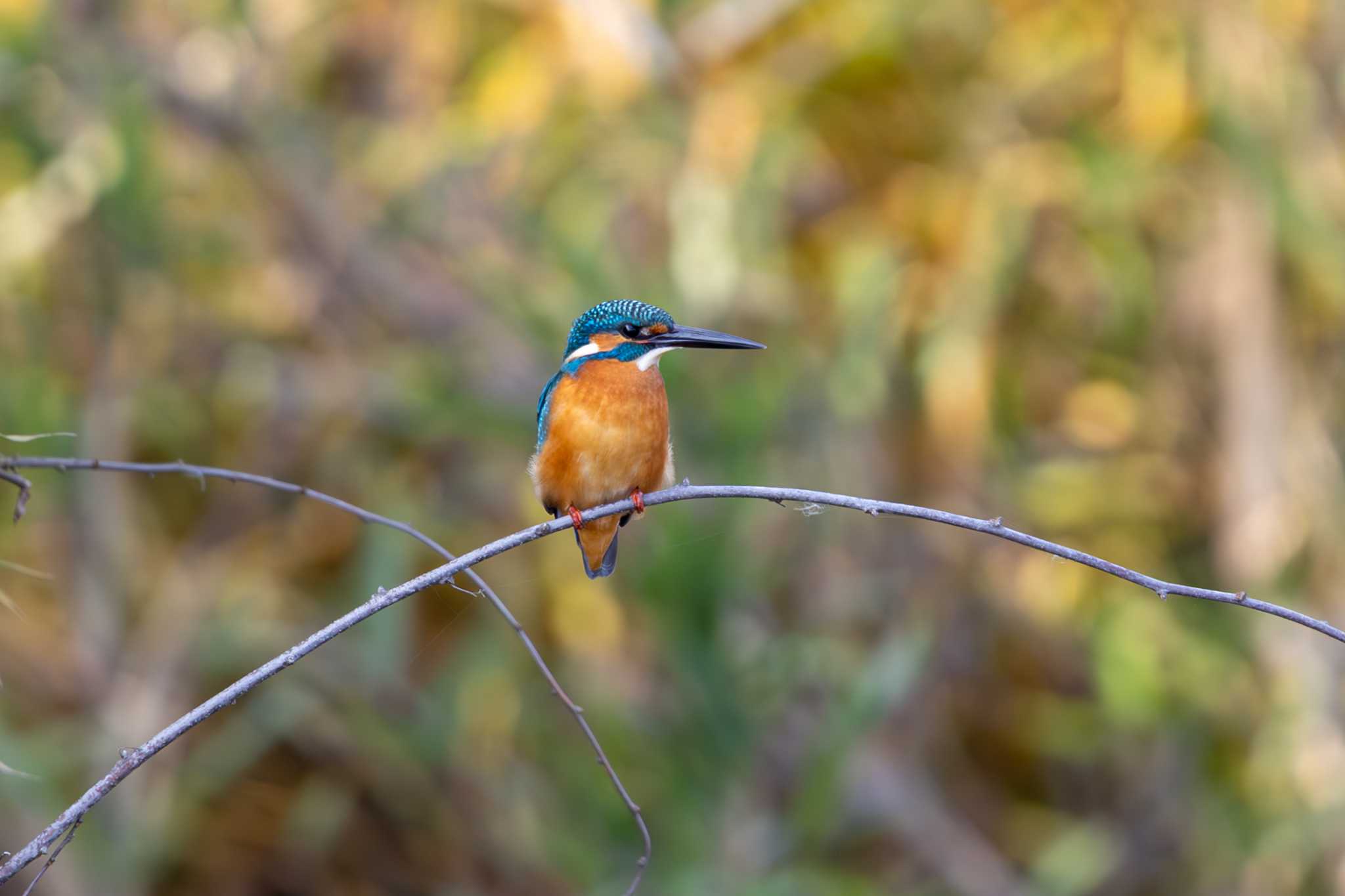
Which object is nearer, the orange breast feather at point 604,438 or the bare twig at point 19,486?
the bare twig at point 19,486

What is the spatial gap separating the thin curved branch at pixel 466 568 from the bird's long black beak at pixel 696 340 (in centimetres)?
53

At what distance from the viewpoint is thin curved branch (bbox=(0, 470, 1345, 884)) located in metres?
1.58

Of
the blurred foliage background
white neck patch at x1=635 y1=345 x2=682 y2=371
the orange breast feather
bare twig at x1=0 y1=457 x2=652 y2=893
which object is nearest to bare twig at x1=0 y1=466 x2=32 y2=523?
bare twig at x1=0 y1=457 x2=652 y2=893

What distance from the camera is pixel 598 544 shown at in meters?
2.90

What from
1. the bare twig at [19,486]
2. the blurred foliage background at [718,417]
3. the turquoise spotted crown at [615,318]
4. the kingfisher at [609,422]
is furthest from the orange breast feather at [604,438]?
the blurred foliage background at [718,417]

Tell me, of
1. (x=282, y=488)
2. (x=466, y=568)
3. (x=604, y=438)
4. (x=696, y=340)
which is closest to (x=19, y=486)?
(x=282, y=488)

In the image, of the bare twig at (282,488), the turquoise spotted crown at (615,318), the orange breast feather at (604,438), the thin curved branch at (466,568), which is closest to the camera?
the thin curved branch at (466,568)

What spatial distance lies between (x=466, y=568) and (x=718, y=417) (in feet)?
8.97

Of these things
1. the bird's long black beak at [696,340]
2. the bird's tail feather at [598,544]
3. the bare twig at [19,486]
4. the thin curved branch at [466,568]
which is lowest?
the thin curved branch at [466,568]

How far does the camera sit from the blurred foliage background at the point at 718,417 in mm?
5160

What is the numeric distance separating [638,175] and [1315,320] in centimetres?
299

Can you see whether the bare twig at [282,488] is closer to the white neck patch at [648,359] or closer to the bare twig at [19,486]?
the bare twig at [19,486]

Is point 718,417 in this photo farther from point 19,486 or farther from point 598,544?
point 19,486

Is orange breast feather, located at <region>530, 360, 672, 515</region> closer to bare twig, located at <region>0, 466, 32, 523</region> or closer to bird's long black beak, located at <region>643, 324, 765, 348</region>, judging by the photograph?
bird's long black beak, located at <region>643, 324, 765, 348</region>
